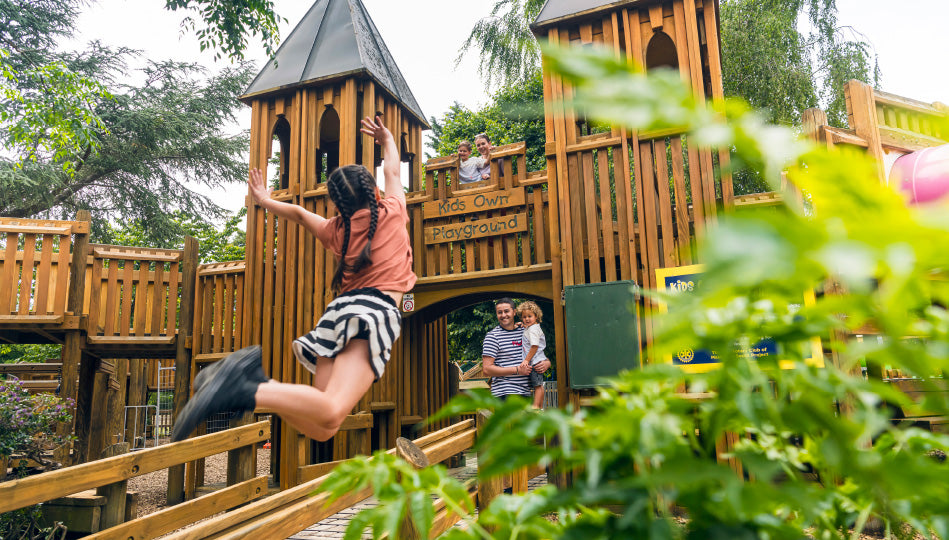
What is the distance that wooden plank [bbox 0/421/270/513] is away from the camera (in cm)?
279

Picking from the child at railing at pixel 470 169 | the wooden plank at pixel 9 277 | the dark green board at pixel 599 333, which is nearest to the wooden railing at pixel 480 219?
the child at railing at pixel 470 169

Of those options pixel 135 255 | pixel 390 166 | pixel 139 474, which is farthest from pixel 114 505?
pixel 135 255

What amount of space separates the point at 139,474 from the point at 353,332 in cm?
183

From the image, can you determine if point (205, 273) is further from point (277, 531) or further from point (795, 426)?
point (795, 426)

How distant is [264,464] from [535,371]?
8.41 meters

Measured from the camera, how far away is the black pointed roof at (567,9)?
20.5 feet

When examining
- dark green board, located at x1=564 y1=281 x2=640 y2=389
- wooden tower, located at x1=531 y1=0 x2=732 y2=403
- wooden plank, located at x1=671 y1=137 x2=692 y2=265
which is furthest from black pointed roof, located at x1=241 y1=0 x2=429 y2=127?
dark green board, located at x1=564 y1=281 x2=640 y2=389

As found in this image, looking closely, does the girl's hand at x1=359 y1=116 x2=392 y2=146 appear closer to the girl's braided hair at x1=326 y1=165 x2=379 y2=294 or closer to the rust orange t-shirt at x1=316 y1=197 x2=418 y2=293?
the girl's braided hair at x1=326 y1=165 x2=379 y2=294

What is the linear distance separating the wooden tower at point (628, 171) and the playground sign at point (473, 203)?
2.11 feet

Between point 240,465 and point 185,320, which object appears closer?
point 240,465

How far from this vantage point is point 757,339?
2.49 feet

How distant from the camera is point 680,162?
231 inches

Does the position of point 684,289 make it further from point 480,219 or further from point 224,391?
point 224,391

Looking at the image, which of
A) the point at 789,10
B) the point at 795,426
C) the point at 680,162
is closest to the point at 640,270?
the point at 680,162
